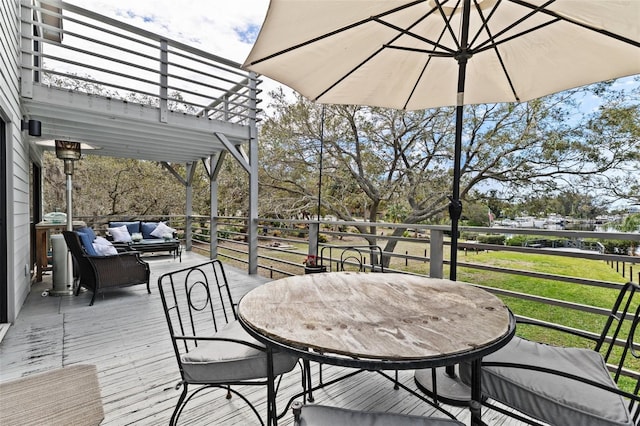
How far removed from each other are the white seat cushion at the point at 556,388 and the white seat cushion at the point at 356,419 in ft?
1.20

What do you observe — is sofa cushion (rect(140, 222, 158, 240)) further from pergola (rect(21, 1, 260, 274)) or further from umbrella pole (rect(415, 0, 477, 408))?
umbrella pole (rect(415, 0, 477, 408))

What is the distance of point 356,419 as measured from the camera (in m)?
1.01

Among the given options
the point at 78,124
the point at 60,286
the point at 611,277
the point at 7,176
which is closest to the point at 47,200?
the point at 78,124

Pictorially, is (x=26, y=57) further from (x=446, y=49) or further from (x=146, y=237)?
(x=446, y=49)

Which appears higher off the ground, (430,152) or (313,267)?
(430,152)

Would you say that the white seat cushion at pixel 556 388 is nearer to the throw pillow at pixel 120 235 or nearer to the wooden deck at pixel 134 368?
the wooden deck at pixel 134 368

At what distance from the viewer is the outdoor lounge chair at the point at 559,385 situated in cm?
101

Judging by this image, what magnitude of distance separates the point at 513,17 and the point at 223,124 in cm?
438

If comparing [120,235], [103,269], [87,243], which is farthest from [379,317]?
[120,235]

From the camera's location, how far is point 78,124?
4598mm

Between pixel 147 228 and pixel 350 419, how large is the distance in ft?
24.5

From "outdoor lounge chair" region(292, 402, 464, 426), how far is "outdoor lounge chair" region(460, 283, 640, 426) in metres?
0.29

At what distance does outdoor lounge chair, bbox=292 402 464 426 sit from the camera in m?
0.97

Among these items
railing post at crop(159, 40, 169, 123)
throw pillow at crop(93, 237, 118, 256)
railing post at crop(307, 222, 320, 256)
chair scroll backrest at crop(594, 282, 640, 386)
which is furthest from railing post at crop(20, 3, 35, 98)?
chair scroll backrest at crop(594, 282, 640, 386)
